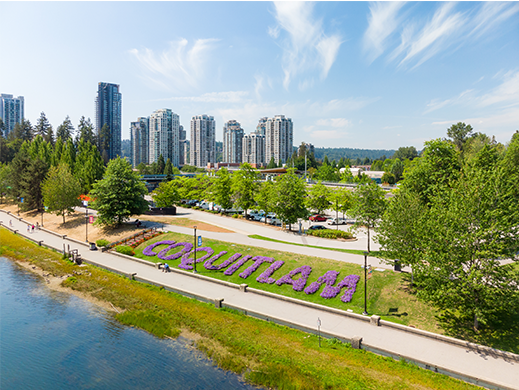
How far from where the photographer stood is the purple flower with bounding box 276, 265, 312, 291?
25.5 m

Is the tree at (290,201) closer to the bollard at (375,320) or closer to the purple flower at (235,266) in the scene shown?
the purple flower at (235,266)

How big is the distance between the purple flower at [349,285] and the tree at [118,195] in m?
32.0

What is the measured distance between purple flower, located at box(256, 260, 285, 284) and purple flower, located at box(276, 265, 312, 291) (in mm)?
916

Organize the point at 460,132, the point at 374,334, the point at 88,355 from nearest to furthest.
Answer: the point at 88,355 → the point at 374,334 → the point at 460,132

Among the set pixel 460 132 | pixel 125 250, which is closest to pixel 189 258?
pixel 125 250

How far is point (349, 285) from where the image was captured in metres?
24.5

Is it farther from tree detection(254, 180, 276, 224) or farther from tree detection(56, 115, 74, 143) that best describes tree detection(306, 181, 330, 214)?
tree detection(56, 115, 74, 143)

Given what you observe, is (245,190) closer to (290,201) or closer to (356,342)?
(290,201)

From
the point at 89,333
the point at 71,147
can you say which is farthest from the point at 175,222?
the point at 71,147

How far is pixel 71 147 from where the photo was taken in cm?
9188

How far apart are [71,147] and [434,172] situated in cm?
9516

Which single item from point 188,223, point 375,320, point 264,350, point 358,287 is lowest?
point 264,350

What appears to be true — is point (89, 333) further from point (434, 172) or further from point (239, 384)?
point (434, 172)

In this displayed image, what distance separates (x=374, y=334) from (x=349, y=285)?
5.66 metres
